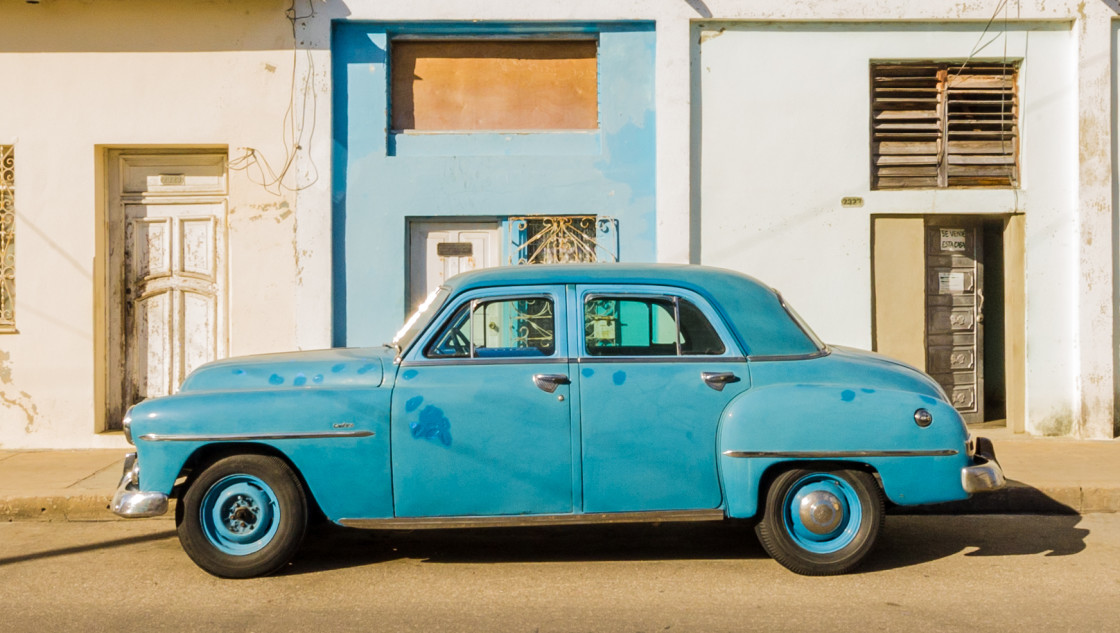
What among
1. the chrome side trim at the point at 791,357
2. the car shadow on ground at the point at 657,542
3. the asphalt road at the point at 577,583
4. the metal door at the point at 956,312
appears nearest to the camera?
the asphalt road at the point at 577,583

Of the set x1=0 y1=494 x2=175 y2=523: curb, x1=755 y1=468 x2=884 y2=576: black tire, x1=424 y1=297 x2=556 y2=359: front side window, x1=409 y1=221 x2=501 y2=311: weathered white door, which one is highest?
x1=409 y1=221 x2=501 y2=311: weathered white door

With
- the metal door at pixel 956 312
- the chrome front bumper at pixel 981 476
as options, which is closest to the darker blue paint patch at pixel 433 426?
the chrome front bumper at pixel 981 476

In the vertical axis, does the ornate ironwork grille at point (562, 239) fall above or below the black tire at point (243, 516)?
above

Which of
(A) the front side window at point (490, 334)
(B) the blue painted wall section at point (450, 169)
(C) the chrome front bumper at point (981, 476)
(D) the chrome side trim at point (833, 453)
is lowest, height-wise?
(C) the chrome front bumper at point (981, 476)

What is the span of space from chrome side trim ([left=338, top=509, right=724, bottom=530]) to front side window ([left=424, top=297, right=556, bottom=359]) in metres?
0.83

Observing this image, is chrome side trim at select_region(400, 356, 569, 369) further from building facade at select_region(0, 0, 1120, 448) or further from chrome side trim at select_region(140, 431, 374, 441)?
building facade at select_region(0, 0, 1120, 448)

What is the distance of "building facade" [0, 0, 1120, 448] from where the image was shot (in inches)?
366

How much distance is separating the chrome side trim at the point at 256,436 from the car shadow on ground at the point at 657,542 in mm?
798

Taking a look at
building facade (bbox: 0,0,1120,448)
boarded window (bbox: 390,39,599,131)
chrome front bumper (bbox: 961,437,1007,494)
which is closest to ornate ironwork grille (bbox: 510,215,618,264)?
building facade (bbox: 0,0,1120,448)

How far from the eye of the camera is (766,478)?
537 centimetres

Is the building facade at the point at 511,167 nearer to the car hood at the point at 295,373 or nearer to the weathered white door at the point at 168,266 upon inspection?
the weathered white door at the point at 168,266

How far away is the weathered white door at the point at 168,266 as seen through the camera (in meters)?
9.60

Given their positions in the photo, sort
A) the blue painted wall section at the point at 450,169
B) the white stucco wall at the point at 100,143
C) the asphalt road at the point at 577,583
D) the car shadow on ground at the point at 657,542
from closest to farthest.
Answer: the asphalt road at the point at 577,583
the car shadow on ground at the point at 657,542
the white stucco wall at the point at 100,143
the blue painted wall section at the point at 450,169

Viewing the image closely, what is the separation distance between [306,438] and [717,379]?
2.12m
